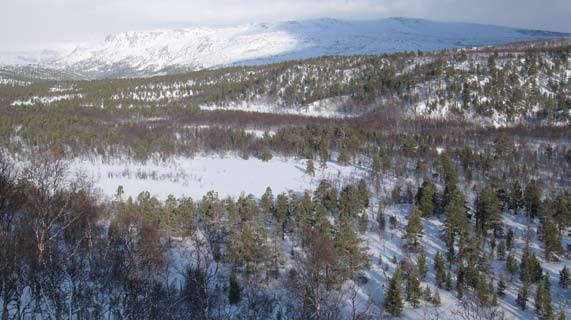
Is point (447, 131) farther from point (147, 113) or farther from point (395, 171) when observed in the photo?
point (147, 113)

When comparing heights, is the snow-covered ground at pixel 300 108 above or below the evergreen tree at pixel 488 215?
above

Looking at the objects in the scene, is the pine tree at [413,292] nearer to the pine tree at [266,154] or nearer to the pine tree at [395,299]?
the pine tree at [395,299]

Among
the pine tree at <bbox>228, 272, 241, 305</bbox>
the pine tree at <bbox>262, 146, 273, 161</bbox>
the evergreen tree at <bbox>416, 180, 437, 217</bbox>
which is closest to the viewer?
Answer: the pine tree at <bbox>228, 272, 241, 305</bbox>

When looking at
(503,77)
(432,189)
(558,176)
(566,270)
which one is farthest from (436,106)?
(566,270)

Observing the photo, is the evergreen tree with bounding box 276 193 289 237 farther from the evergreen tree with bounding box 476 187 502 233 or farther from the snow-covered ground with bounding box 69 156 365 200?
the evergreen tree with bounding box 476 187 502 233

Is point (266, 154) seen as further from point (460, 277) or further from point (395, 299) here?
point (395, 299)

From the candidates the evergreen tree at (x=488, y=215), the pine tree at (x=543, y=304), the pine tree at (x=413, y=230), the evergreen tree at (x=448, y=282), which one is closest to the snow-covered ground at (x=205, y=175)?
the evergreen tree at (x=488, y=215)

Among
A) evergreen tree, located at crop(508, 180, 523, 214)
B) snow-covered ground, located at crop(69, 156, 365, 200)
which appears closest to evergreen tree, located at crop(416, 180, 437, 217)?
evergreen tree, located at crop(508, 180, 523, 214)
